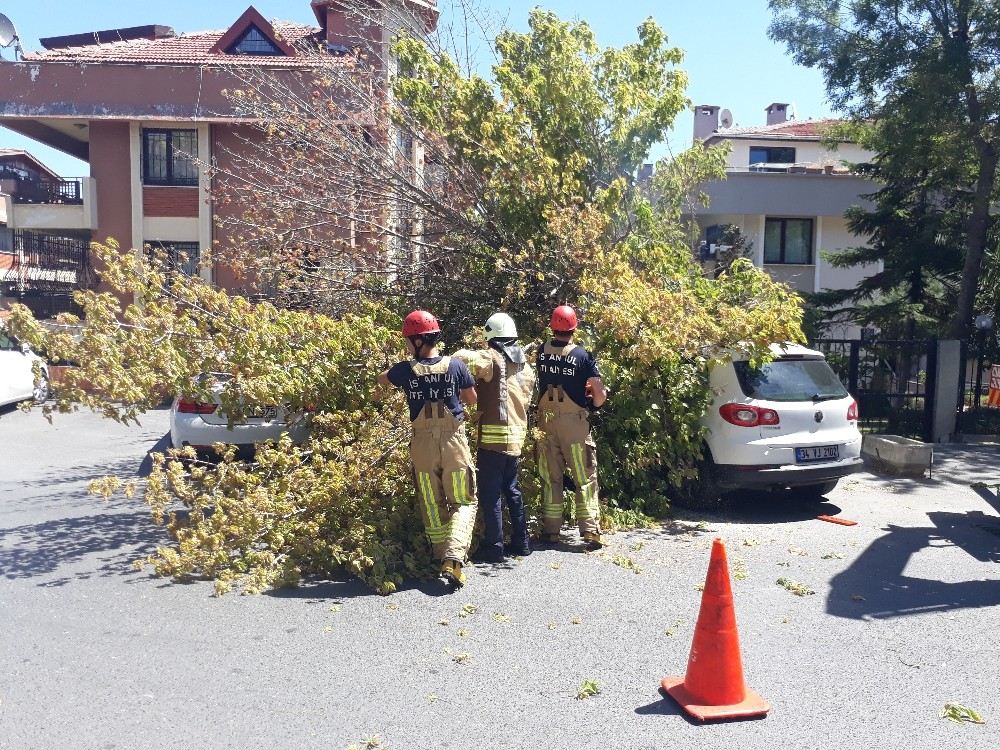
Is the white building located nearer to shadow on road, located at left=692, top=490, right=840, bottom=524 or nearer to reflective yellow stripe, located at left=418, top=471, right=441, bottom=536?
shadow on road, located at left=692, top=490, right=840, bottom=524

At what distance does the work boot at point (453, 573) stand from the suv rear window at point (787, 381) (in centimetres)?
337

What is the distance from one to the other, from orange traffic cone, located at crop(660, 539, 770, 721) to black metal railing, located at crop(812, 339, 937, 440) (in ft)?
29.4

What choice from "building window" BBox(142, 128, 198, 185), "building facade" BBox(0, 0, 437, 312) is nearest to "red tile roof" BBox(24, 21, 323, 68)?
"building facade" BBox(0, 0, 437, 312)

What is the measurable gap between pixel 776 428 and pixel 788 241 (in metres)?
24.6

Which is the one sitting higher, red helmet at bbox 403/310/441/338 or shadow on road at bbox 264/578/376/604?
red helmet at bbox 403/310/441/338

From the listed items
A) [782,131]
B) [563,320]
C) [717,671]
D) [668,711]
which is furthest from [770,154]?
[668,711]

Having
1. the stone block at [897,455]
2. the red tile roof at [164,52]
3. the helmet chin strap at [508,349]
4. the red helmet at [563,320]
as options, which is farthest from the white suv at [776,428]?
the red tile roof at [164,52]

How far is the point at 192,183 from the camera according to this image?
70.7 ft

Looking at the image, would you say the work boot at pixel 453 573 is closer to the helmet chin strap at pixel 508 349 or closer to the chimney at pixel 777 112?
the helmet chin strap at pixel 508 349

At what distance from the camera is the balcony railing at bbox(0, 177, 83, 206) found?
73.2 ft

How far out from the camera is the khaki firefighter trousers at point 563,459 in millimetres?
7062

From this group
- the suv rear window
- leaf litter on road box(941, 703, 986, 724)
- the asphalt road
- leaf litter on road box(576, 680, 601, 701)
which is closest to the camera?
the asphalt road

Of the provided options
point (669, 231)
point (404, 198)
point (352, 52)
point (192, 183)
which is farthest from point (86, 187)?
point (669, 231)

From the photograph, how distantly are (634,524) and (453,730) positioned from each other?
12.9ft
